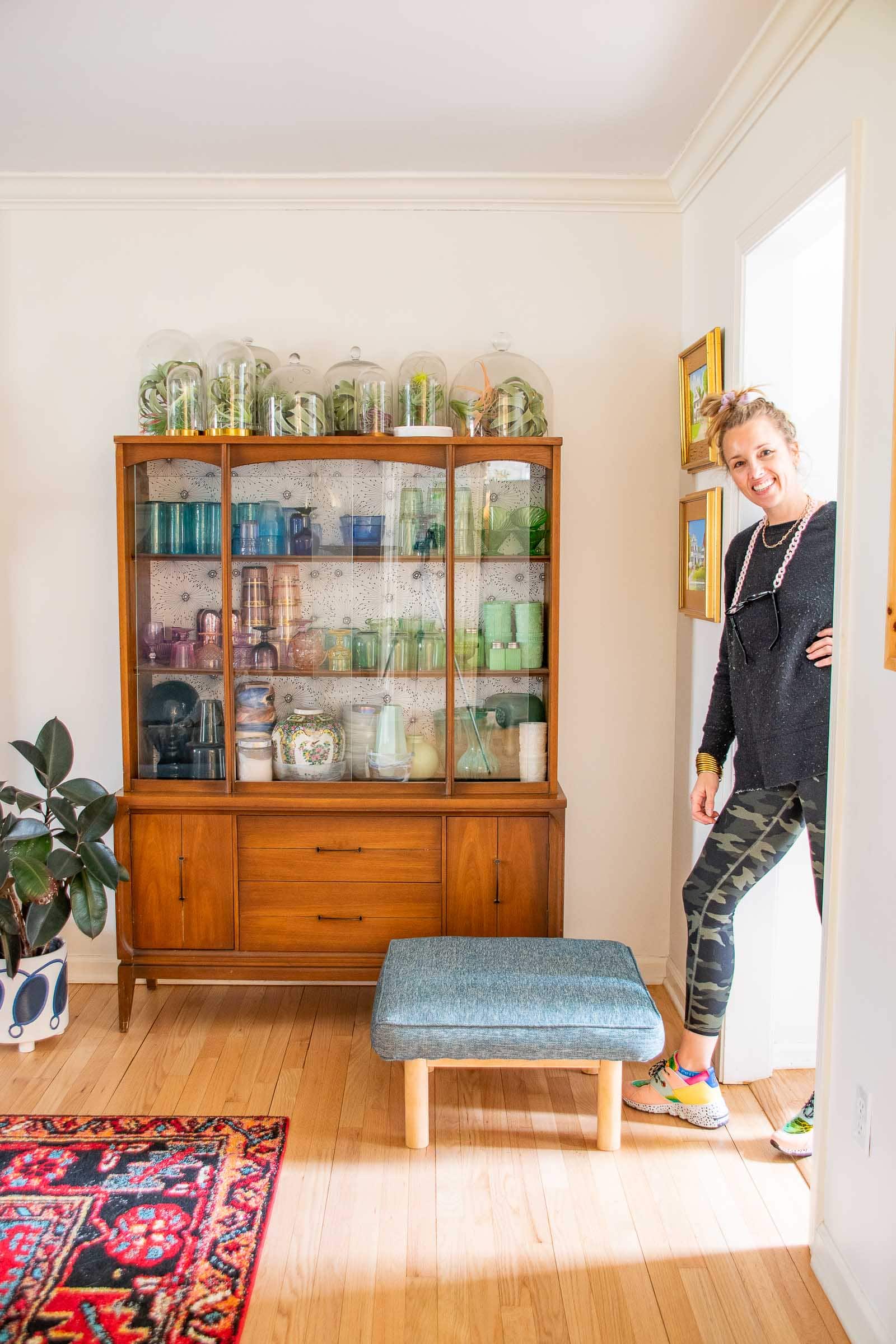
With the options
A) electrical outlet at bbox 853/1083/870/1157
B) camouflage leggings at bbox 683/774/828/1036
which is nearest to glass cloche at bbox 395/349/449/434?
camouflage leggings at bbox 683/774/828/1036

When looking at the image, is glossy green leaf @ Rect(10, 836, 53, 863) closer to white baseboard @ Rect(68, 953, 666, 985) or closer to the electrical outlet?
white baseboard @ Rect(68, 953, 666, 985)

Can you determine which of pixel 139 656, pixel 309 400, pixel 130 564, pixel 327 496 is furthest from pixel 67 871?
pixel 309 400

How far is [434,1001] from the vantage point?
2441 millimetres

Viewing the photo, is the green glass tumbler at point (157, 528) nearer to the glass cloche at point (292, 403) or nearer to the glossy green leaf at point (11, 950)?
the glass cloche at point (292, 403)

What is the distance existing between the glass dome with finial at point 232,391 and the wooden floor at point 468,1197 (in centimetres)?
186

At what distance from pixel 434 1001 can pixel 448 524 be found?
4.53ft

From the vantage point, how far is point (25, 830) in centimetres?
286

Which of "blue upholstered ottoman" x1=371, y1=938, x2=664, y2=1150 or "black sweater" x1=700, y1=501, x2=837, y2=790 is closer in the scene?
"black sweater" x1=700, y1=501, x2=837, y2=790

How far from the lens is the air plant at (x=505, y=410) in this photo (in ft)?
10.1

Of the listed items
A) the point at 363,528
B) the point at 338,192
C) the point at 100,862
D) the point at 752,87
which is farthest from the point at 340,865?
the point at 752,87

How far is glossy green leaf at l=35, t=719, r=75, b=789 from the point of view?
2.98 metres

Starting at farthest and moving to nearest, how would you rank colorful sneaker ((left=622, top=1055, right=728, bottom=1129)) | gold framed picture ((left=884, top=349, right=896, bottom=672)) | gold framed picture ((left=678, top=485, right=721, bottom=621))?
gold framed picture ((left=678, top=485, right=721, bottom=621)) → colorful sneaker ((left=622, top=1055, right=728, bottom=1129)) → gold framed picture ((left=884, top=349, right=896, bottom=672))

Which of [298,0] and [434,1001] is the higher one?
[298,0]

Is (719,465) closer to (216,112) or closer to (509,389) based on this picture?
(509,389)
